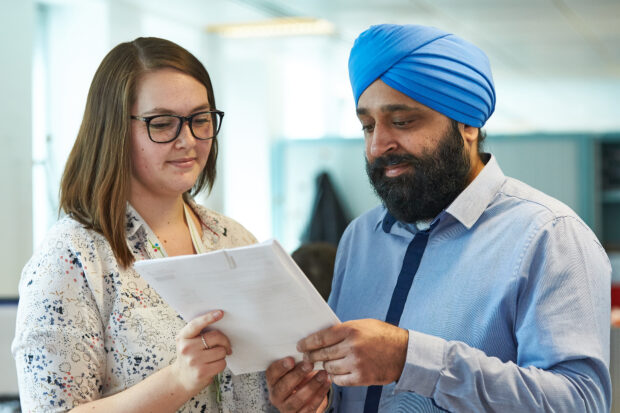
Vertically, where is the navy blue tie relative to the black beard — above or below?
below

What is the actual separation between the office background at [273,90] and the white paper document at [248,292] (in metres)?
2.70

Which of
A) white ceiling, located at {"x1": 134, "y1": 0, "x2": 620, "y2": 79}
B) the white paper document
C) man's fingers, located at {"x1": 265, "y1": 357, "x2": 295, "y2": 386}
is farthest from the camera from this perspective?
white ceiling, located at {"x1": 134, "y1": 0, "x2": 620, "y2": 79}

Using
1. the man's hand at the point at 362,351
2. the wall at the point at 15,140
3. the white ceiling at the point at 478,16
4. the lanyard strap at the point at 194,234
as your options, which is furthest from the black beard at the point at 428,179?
the white ceiling at the point at 478,16

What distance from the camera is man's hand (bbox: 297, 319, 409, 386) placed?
1239 mm

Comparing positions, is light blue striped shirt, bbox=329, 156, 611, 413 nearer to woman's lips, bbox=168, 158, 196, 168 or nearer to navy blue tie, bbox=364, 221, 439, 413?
navy blue tie, bbox=364, 221, 439, 413

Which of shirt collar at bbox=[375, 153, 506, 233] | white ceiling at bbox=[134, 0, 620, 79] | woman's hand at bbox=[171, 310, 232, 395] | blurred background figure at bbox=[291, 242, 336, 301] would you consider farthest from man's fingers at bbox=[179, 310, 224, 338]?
white ceiling at bbox=[134, 0, 620, 79]

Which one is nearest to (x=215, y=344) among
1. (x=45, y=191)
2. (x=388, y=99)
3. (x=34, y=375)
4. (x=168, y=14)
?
(x=34, y=375)

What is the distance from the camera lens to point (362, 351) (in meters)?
1.24

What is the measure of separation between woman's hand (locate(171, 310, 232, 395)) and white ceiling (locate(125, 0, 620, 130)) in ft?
12.5

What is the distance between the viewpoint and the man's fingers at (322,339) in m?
1.25

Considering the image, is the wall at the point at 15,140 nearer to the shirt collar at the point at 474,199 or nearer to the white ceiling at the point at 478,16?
the white ceiling at the point at 478,16

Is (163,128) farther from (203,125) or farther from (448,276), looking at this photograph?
(448,276)

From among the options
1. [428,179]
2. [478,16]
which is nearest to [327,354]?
[428,179]

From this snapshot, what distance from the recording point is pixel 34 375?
1.35 m
